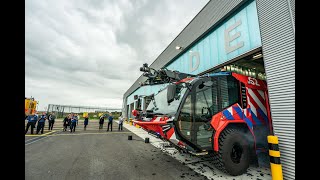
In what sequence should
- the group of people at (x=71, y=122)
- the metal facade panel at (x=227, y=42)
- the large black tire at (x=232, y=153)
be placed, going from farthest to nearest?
the group of people at (x=71, y=122), the metal facade panel at (x=227, y=42), the large black tire at (x=232, y=153)

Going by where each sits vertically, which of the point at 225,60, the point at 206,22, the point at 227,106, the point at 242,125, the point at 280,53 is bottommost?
the point at 242,125

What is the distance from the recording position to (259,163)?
4.45 m

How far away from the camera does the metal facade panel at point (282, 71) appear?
323 centimetres

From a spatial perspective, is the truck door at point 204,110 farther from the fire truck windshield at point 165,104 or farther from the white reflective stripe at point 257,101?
the white reflective stripe at point 257,101

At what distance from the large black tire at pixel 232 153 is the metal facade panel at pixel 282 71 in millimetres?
786

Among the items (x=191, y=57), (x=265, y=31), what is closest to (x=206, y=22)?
(x=191, y=57)

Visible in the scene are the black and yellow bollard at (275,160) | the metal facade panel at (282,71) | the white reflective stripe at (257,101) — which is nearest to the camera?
the black and yellow bollard at (275,160)

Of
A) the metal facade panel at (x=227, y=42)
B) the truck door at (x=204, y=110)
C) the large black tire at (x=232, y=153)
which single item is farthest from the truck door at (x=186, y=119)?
the metal facade panel at (x=227, y=42)

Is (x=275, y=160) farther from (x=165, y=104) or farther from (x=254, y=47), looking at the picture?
(x=254, y=47)

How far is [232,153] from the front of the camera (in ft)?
11.7

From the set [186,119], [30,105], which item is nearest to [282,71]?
[186,119]

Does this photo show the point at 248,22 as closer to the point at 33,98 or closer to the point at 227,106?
the point at 227,106

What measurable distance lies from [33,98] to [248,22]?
2757cm
